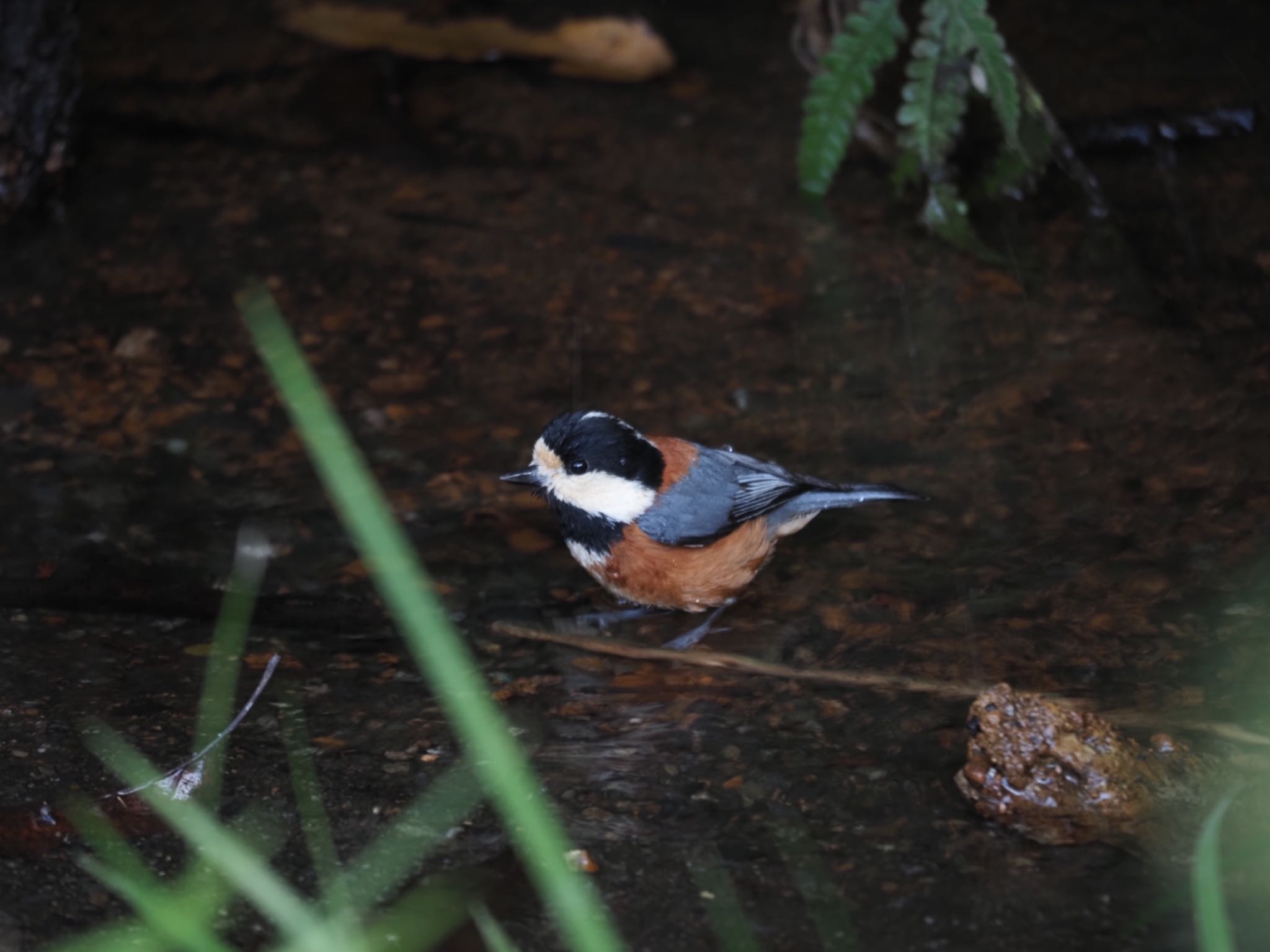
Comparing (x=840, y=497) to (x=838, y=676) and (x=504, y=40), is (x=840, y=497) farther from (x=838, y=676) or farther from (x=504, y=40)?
(x=504, y=40)

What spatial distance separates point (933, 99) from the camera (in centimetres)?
529

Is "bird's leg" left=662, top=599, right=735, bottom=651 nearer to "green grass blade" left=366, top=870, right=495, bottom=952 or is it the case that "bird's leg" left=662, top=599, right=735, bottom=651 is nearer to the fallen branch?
the fallen branch

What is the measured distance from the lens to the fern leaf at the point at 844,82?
523 centimetres

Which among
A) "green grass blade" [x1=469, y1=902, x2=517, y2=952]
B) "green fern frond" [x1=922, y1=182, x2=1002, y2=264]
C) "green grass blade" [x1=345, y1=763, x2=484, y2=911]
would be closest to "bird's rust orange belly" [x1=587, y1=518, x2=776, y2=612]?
"green grass blade" [x1=345, y1=763, x2=484, y2=911]

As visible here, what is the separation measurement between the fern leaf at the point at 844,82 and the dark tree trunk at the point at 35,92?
10.5 feet

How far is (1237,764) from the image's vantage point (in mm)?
2799

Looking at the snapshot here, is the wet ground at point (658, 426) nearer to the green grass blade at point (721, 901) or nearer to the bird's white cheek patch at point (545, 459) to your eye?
the green grass blade at point (721, 901)

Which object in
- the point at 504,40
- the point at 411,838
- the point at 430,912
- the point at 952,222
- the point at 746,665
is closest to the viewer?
the point at 430,912

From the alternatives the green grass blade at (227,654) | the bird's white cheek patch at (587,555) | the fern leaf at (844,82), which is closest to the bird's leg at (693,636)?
the bird's white cheek patch at (587,555)

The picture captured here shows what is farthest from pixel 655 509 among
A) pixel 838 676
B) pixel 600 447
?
pixel 838 676

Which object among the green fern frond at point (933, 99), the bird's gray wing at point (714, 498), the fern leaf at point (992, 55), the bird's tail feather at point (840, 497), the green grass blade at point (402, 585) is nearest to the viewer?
the green grass blade at point (402, 585)

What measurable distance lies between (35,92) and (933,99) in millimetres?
3838

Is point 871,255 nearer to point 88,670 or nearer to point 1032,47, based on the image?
point 1032,47

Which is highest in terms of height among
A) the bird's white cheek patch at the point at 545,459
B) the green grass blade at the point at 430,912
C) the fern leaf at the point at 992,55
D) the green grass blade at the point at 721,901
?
the fern leaf at the point at 992,55
